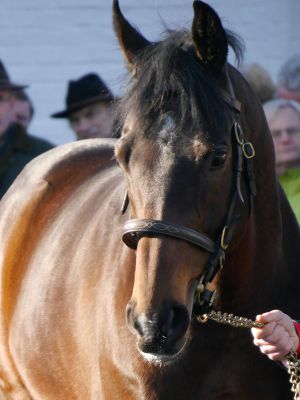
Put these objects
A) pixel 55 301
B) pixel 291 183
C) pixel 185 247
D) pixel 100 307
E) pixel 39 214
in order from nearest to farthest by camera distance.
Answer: pixel 185 247 → pixel 100 307 → pixel 55 301 → pixel 39 214 → pixel 291 183

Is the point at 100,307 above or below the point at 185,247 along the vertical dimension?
below

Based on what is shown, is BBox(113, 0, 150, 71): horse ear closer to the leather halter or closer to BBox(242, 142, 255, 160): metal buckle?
the leather halter

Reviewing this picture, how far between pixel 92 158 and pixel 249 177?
181 centimetres

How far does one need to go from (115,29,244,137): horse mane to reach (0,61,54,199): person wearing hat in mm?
4036

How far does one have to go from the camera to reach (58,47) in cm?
794

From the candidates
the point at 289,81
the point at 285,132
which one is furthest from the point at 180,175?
the point at 289,81

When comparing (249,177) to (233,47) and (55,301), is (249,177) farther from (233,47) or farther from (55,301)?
(55,301)

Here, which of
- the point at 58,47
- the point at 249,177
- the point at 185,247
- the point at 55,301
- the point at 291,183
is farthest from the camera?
the point at 58,47

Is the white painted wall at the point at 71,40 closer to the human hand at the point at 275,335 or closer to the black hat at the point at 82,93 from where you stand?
the black hat at the point at 82,93

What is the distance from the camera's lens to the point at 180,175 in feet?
10.7

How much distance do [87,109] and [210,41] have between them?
4.49m

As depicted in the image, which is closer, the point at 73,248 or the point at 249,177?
the point at 249,177

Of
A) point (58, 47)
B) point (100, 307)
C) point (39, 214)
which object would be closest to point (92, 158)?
point (39, 214)

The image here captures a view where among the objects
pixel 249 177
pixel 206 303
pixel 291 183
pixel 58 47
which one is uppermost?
pixel 249 177
